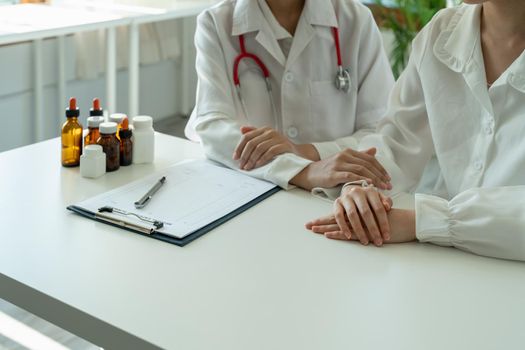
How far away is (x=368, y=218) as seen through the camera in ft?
4.33

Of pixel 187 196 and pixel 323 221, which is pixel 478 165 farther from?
pixel 187 196

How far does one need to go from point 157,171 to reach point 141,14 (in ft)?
6.15

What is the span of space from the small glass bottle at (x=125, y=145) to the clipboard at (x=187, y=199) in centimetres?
10

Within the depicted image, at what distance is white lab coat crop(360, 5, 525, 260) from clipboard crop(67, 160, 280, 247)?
1.01 ft

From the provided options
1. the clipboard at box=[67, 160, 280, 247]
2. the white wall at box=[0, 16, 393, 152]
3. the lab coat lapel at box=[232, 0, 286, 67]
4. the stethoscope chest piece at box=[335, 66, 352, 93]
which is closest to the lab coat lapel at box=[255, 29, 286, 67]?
the lab coat lapel at box=[232, 0, 286, 67]

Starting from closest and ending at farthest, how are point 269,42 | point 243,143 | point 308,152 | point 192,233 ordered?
point 192,233, point 243,143, point 308,152, point 269,42

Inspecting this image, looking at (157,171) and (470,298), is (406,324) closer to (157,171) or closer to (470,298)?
(470,298)

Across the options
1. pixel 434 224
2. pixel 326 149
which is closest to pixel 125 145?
pixel 326 149

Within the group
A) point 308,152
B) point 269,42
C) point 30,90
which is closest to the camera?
point 308,152

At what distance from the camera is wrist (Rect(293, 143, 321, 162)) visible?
67.1 inches

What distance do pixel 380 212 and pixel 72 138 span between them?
2.28 feet

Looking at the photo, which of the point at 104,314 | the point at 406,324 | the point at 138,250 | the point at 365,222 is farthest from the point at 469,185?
the point at 104,314

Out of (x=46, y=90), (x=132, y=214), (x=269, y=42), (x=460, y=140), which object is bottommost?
(x=46, y=90)

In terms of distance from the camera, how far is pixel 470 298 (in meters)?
1.12
